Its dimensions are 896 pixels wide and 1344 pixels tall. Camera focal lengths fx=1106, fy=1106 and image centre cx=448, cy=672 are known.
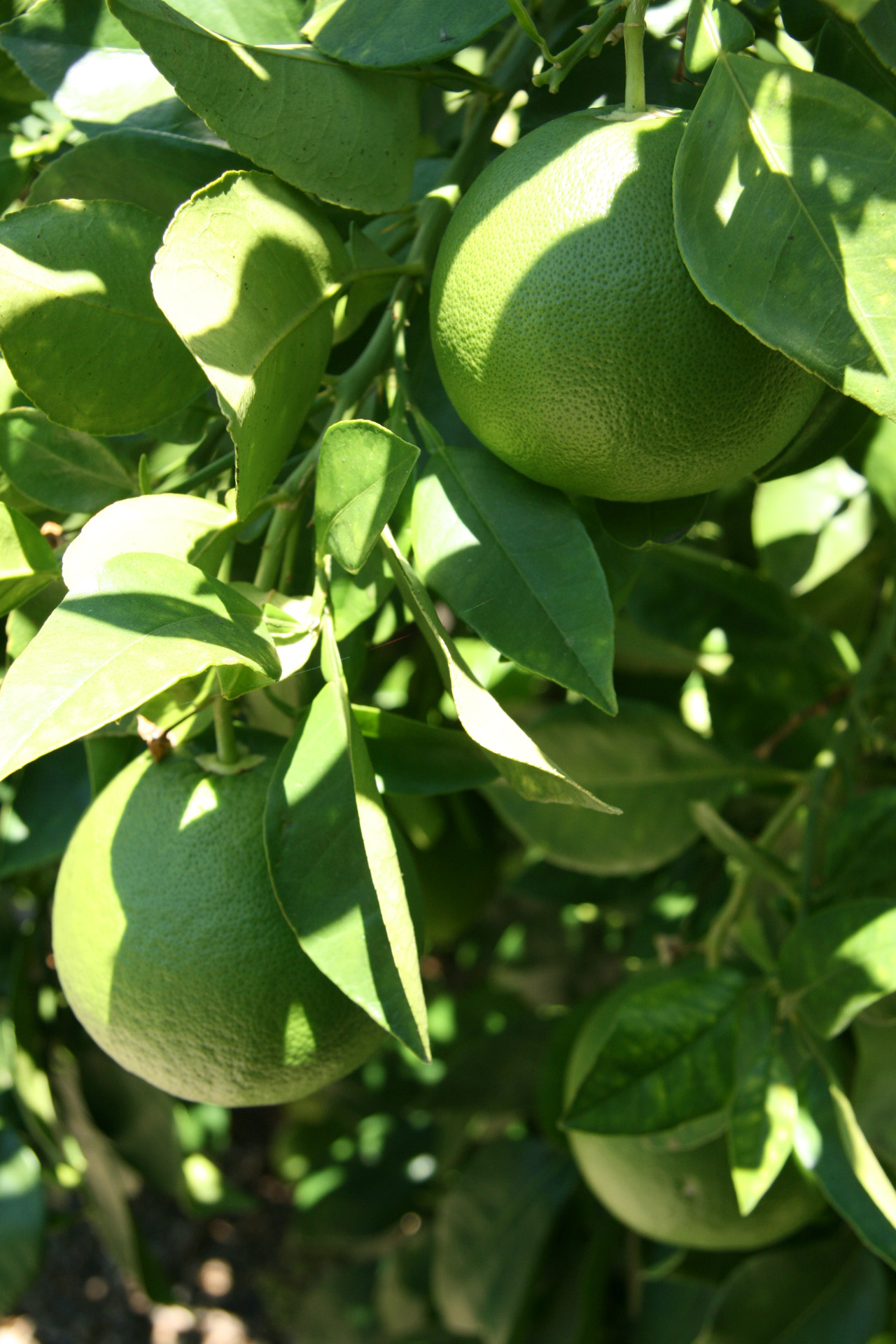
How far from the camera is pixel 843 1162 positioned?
614 millimetres

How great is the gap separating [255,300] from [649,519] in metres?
0.21

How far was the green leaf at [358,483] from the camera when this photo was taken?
1.38 ft

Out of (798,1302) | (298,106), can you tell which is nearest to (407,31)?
(298,106)

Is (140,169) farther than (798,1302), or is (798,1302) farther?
(798,1302)

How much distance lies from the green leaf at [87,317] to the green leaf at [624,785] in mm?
408

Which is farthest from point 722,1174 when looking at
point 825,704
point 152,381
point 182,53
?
point 182,53

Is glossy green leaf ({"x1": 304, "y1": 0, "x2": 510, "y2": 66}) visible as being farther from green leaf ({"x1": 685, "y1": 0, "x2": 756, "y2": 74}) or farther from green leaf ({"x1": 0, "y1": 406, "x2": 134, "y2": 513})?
green leaf ({"x1": 0, "y1": 406, "x2": 134, "y2": 513})

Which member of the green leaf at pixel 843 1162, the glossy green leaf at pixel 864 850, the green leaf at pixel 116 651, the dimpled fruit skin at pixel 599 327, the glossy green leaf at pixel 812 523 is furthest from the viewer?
the glossy green leaf at pixel 812 523

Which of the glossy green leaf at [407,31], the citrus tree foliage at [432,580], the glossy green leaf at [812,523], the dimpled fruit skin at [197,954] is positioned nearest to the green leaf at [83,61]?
the citrus tree foliage at [432,580]

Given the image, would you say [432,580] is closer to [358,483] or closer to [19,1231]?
[358,483]

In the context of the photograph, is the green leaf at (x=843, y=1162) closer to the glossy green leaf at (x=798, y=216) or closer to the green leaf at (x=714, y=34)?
the glossy green leaf at (x=798, y=216)

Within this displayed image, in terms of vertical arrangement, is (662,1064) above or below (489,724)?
below

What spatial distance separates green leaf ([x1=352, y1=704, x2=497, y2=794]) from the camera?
52 cm

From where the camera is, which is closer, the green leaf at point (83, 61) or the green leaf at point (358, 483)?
the green leaf at point (358, 483)
